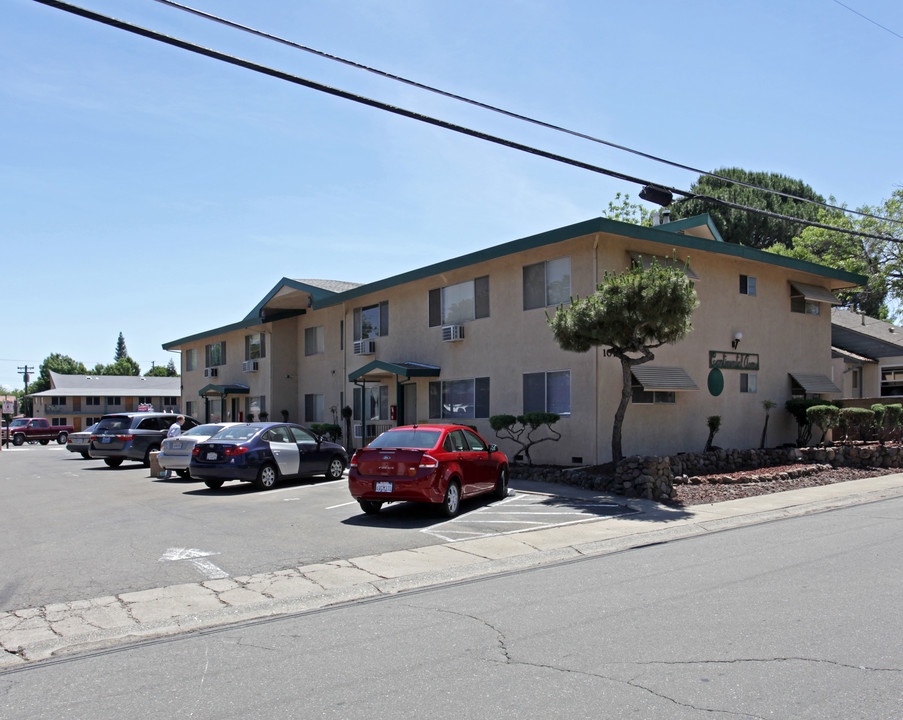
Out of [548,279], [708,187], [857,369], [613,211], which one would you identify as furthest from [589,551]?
[708,187]

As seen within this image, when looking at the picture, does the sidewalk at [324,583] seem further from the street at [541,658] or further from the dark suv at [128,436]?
the dark suv at [128,436]

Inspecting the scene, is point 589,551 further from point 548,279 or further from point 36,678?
point 548,279

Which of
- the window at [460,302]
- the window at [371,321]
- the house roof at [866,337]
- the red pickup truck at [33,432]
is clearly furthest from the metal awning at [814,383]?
the red pickup truck at [33,432]

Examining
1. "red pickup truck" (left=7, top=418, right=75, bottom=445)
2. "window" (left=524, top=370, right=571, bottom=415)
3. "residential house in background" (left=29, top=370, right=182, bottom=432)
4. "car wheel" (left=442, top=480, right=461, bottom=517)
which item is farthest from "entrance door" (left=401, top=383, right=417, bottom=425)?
"residential house in background" (left=29, top=370, right=182, bottom=432)

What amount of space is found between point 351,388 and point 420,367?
5.50 meters

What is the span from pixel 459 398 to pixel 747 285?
340 inches

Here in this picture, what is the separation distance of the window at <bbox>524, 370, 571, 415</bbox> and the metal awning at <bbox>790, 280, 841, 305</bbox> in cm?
933

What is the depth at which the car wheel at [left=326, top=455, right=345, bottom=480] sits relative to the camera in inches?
705

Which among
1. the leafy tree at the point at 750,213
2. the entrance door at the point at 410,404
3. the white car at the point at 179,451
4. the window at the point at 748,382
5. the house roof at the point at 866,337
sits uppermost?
the leafy tree at the point at 750,213

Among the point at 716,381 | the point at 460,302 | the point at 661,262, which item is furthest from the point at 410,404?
the point at 716,381

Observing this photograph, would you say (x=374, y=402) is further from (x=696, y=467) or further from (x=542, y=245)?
(x=696, y=467)

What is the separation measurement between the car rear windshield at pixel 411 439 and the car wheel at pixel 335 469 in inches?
209

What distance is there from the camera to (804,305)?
23.6m

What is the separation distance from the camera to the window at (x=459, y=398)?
20.8 metres
